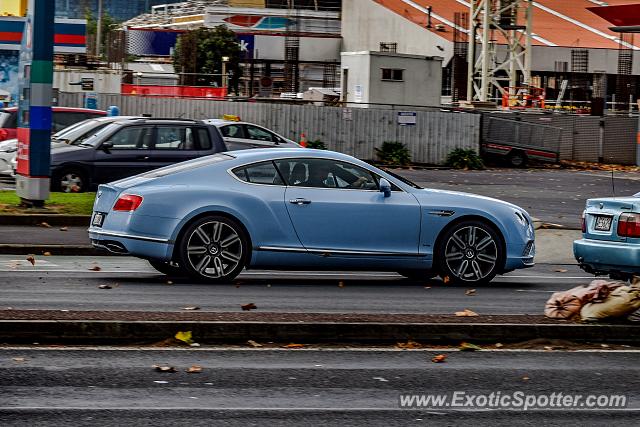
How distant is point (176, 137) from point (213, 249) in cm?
955

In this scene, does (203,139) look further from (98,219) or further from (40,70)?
(98,219)

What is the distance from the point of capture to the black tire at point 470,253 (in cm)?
1438

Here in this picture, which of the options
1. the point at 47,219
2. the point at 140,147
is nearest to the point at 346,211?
the point at 47,219

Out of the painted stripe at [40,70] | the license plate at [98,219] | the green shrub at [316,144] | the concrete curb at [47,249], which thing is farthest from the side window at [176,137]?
the green shrub at [316,144]

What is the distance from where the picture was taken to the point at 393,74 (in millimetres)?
47000

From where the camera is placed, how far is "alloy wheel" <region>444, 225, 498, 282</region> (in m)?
14.4

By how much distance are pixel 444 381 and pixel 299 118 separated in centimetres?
3537

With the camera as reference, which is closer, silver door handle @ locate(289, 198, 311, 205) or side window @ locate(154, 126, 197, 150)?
silver door handle @ locate(289, 198, 311, 205)

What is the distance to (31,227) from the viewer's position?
63.7 ft

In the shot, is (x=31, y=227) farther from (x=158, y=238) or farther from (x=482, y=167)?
(x=482, y=167)

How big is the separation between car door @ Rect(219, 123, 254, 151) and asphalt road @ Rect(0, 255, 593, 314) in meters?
16.1

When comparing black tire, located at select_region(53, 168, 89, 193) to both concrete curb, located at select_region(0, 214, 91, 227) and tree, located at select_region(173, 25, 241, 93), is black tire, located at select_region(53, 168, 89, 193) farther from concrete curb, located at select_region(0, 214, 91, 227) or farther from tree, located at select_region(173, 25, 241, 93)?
tree, located at select_region(173, 25, 241, 93)

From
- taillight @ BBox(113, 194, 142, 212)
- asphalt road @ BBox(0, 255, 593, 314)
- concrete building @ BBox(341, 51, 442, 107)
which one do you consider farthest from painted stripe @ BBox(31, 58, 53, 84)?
concrete building @ BBox(341, 51, 442, 107)

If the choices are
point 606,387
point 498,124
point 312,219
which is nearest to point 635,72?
point 498,124
